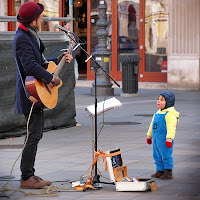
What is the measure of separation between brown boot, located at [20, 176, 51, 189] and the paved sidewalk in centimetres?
9

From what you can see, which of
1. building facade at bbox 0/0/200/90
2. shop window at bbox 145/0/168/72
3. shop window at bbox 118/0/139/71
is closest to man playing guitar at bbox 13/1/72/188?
building facade at bbox 0/0/200/90

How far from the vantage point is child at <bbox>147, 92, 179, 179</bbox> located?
7566 mm

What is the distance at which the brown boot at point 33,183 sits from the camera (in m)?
7.12

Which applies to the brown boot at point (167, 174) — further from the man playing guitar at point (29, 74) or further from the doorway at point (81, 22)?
the doorway at point (81, 22)

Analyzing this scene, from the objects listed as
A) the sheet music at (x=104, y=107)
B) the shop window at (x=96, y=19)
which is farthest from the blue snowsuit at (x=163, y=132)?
the shop window at (x=96, y=19)

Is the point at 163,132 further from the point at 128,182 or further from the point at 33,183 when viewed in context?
the point at 33,183

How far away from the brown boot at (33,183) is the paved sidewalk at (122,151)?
92 millimetres

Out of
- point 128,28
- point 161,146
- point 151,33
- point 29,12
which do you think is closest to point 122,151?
point 161,146

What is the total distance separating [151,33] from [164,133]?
1603 centimetres

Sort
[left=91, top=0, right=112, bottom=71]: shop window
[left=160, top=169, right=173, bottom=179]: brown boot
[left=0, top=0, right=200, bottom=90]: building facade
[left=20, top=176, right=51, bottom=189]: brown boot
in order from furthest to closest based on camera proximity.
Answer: [left=91, top=0, right=112, bottom=71]: shop window
[left=0, top=0, right=200, bottom=90]: building facade
[left=160, top=169, right=173, bottom=179]: brown boot
[left=20, top=176, right=51, bottom=189]: brown boot

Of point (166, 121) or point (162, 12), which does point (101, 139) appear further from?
point (162, 12)

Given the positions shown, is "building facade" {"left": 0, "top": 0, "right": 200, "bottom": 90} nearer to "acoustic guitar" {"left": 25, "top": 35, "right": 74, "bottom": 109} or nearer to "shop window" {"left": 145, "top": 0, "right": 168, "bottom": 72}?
"shop window" {"left": 145, "top": 0, "right": 168, "bottom": 72}

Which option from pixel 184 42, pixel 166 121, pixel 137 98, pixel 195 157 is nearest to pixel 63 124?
pixel 195 157

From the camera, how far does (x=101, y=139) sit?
1097 centimetres
